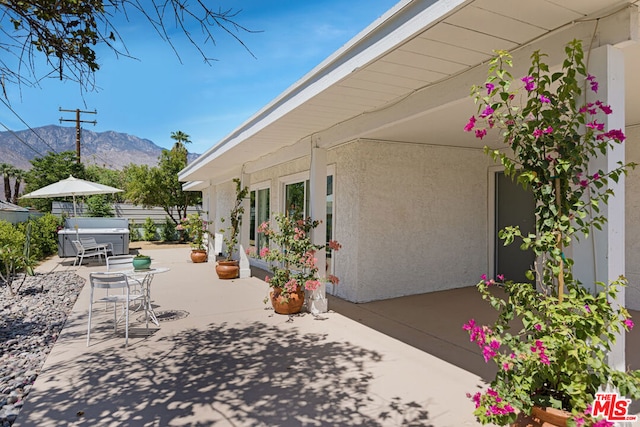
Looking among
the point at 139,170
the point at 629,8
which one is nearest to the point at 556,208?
the point at 629,8

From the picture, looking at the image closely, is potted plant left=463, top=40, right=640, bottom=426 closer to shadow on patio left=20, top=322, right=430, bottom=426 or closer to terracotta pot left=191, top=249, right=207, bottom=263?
shadow on patio left=20, top=322, right=430, bottom=426

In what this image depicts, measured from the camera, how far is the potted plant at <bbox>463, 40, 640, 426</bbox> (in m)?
1.89

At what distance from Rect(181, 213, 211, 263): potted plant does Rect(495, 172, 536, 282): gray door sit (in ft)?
25.7

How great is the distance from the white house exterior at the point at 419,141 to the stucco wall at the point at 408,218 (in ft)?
0.07

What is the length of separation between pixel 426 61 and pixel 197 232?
1015cm

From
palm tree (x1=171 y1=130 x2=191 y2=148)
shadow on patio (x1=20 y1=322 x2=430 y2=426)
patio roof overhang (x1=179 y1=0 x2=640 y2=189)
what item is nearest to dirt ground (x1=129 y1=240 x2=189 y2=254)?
patio roof overhang (x1=179 y1=0 x2=640 y2=189)

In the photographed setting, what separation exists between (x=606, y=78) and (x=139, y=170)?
812 inches

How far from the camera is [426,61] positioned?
3.03m

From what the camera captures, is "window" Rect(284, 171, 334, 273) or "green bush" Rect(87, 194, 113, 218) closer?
"window" Rect(284, 171, 334, 273)

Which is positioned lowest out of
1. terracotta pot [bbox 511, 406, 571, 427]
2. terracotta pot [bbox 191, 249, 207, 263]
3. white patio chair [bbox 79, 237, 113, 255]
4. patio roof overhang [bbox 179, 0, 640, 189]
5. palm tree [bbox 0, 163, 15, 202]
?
terracotta pot [bbox 191, 249, 207, 263]

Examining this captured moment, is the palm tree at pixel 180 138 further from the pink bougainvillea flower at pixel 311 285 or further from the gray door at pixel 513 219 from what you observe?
the pink bougainvillea flower at pixel 311 285

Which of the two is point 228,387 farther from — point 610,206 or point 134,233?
point 134,233

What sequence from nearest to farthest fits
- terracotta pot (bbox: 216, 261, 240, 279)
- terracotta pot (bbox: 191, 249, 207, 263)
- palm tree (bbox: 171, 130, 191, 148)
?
terracotta pot (bbox: 216, 261, 240, 279) < terracotta pot (bbox: 191, 249, 207, 263) < palm tree (bbox: 171, 130, 191, 148)

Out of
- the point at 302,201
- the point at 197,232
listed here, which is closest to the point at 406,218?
the point at 302,201
